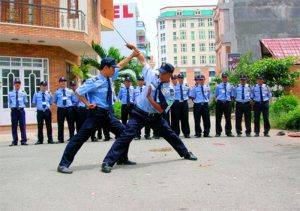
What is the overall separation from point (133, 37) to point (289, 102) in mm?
51501

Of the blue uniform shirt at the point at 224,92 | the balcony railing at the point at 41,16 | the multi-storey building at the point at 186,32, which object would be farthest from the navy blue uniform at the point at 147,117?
the multi-storey building at the point at 186,32

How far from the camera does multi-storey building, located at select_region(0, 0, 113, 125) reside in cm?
1820

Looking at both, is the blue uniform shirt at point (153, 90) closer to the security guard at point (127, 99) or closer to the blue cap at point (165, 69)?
the blue cap at point (165, 69)

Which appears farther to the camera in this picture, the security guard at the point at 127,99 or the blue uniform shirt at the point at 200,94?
the security guard at the point at 127,99

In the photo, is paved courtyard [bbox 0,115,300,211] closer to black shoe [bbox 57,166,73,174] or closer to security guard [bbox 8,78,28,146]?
black shoe [bbox 57,166,73,174]

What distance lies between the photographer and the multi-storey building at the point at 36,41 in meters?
18.2

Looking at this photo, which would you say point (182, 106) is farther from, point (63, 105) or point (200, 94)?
point (63, 105)

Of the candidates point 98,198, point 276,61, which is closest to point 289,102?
point 276,61

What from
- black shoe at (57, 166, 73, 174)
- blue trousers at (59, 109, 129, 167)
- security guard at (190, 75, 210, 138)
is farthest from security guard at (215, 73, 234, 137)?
black shoe at (57, 166, 73, 174)

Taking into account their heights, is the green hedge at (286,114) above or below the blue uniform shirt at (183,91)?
below

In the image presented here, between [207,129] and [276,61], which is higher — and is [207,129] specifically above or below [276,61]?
below

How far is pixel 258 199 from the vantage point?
16.9 ft

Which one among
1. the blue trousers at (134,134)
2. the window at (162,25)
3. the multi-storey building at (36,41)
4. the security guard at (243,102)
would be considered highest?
the window at (162,25)

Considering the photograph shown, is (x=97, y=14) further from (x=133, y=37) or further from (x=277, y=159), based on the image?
(x=133, y=37)
